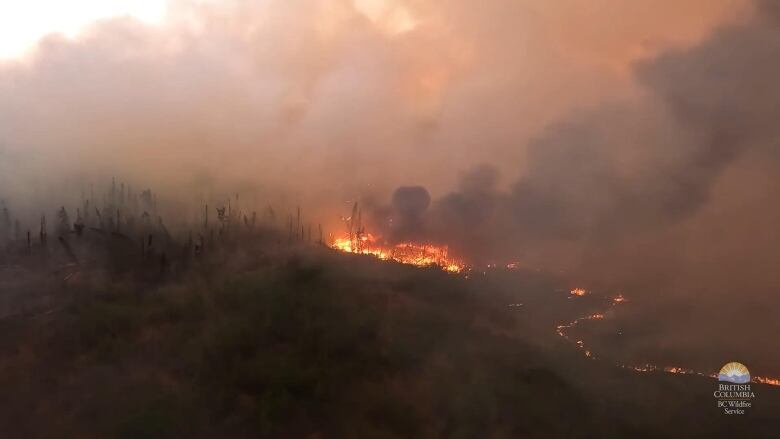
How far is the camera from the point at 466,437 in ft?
425

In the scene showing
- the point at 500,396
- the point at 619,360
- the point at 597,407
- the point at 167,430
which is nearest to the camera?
the point at 167,430

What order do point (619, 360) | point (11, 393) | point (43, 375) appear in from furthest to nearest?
point (619, 360) < point (43, 375) < point (11, 393)

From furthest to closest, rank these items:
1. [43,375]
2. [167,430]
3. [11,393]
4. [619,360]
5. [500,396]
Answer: [619,360], [500,396], [43,375], [11,393], [167,430]

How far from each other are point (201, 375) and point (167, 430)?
29335 mm

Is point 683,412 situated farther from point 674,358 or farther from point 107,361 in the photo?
point 107,361

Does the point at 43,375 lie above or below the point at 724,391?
above

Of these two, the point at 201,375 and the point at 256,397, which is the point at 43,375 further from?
the point at 256,397

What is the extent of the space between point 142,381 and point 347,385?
56.1 m

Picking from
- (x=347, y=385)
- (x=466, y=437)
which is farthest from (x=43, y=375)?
(x=466, y=437)

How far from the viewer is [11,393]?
12219cm

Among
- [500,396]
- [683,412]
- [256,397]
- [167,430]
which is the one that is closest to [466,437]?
[500,396]

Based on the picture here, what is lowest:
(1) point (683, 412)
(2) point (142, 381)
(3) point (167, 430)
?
(1) point (683, 412)

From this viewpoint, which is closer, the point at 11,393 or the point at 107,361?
the point at 11,393

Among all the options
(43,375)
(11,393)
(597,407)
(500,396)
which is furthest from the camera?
(597,407)
